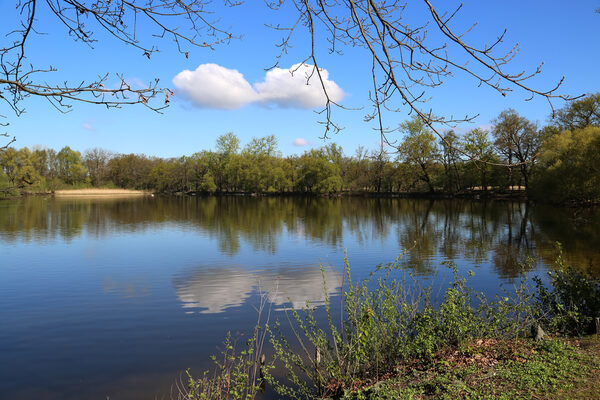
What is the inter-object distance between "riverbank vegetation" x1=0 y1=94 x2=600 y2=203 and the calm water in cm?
1392

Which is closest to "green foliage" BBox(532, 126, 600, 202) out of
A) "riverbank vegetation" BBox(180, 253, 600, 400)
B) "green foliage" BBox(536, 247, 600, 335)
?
"green foliage" BBox(536, 247, 600, 335)

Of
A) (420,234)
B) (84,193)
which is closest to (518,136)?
(420,234)

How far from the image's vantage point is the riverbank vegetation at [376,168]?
39.3 meters

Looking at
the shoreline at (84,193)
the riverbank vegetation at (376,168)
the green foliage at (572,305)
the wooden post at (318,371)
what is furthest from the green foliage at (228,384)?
the shoreline at (84,193)

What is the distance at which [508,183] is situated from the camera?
5834 cm

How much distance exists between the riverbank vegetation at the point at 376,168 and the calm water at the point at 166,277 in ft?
45.7

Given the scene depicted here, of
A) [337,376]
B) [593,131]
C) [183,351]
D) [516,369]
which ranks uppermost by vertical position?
[593,131]

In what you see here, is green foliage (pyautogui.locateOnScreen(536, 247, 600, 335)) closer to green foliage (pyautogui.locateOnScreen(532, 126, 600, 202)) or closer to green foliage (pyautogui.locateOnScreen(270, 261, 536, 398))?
green foliage (pyautogui.locateOnScreen(270, 261, 536, 398))

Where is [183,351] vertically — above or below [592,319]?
below

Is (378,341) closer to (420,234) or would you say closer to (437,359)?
(437,359)

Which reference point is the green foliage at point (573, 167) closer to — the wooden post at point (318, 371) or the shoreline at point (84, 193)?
the wooden post at point (318, 371)

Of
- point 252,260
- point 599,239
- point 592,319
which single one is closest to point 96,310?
point 252,260

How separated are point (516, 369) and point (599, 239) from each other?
19.5 meters

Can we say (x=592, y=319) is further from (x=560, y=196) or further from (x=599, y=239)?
(x=560, y=196)
